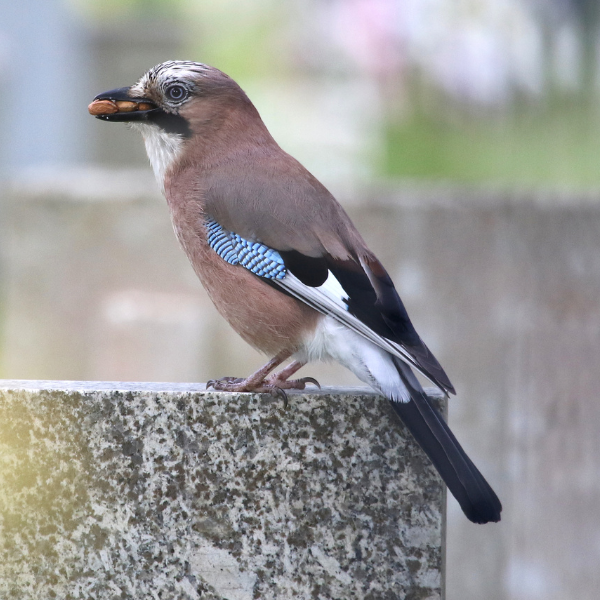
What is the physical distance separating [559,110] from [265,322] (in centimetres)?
610

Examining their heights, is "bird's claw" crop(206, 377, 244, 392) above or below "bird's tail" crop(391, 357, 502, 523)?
above

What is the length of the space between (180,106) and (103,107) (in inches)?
11.2

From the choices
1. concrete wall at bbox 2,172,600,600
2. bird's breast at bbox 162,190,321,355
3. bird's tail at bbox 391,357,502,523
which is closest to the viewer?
bird's tail at bbox 391,357,502,523

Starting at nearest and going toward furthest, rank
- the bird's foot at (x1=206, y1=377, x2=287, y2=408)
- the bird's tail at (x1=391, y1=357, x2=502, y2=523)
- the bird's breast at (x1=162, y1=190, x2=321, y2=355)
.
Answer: the bird's tail at (x1=391, y1=357, x2=502, y2=523) → the bird's foot at (x1=206, y1=377, x2=287, y2=408) → the bird's breast at (x1=162, y1=190, x2=321, y2=355)

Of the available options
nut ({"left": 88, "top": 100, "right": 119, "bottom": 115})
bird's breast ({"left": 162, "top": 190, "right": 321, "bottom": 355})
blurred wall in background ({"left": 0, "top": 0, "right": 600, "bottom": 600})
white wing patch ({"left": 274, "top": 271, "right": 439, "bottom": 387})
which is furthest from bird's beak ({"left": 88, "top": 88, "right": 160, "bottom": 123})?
blurred wall in background ({"left": 0, "top": 0, "right": 600, "bottom": 600})

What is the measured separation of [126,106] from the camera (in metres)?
3.40

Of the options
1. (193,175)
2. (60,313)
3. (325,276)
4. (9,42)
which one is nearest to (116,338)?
(60,313)

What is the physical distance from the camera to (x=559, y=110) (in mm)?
8633

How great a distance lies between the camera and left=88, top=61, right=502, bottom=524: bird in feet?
9.73

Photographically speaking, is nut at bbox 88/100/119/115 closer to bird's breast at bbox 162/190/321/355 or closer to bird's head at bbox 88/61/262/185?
bird's head at bbox 88/61/262/185

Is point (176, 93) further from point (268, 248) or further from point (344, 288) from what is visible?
point (344, 288)

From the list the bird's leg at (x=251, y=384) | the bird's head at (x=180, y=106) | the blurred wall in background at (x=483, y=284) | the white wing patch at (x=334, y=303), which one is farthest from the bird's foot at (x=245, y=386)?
the blurred wall in background at (x=483, y=284)

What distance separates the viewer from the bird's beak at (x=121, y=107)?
3334 mm

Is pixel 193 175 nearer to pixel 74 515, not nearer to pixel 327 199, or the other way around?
pixel 327 199
